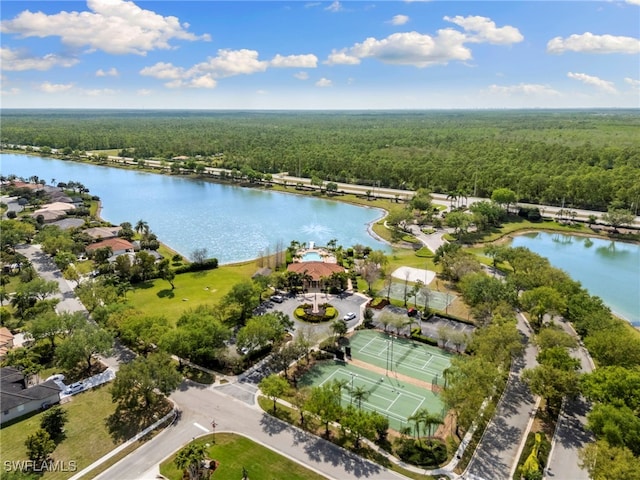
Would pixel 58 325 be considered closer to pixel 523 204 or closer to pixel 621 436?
pixel 621 436

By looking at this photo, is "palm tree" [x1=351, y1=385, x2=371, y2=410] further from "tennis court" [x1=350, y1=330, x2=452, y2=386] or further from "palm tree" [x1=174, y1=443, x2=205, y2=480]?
"palm tree" [x1=174, y1=443, x2=205, y2=480]

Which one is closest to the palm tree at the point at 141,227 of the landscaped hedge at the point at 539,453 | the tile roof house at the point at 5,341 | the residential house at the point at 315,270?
the residential house at the point at 315,270

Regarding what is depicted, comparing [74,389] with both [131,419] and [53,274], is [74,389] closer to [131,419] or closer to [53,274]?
[131,419]

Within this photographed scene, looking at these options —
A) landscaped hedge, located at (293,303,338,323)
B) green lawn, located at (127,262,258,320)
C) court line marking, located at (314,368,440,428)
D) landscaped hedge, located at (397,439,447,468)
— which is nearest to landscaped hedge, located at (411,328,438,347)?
court line marking, located at (314,368,440,428)

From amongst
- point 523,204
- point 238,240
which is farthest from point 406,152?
point 238,240

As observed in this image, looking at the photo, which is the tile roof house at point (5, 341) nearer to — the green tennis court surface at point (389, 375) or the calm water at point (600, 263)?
the green tennis court surface at point (389, 375)

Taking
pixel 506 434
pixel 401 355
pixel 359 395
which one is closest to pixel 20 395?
pixel 359 395

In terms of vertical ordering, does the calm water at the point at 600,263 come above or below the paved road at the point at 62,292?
below
